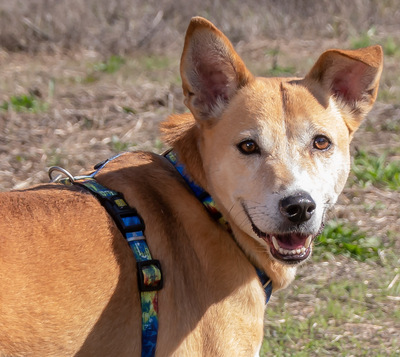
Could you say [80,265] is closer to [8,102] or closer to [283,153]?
[283,153]

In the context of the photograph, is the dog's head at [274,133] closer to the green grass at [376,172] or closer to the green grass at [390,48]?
the green grass at [376,172]

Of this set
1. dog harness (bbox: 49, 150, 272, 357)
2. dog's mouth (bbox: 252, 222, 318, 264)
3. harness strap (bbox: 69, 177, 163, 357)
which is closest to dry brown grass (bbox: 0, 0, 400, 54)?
dog harness (bbox: 49, 150, 272, 357)

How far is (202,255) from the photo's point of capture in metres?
3.35

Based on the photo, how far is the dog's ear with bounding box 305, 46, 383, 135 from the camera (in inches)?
143

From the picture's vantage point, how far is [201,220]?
3428 mm

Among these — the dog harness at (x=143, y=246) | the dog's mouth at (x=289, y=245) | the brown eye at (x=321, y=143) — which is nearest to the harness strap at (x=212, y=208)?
the dog harness at (x=143, y=246)

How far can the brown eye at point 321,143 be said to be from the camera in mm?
3445

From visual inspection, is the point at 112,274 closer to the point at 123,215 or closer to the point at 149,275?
the point at 149,275

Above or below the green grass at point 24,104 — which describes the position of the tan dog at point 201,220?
above

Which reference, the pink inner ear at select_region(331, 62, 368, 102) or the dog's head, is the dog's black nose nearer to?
the dog's head

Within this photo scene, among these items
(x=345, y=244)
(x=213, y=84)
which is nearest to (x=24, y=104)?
(x=345, y=244)

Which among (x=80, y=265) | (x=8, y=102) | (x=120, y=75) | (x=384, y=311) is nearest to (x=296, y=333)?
(x=384, y=311)

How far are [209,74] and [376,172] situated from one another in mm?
3143

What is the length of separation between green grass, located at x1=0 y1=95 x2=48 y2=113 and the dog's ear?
13.6 feet
